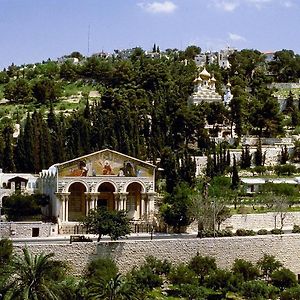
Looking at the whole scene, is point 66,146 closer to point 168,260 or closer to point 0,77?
point 168,260

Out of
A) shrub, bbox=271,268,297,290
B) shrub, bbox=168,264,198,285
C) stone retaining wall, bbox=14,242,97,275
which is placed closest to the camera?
stone retaining wall, bbox=14,242,97,275

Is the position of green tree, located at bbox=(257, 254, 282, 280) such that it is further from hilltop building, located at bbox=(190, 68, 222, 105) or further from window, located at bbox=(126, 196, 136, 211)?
hilltop building, located at bbox=(190, 68, 222, 105)

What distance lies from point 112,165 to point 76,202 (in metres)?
3.12

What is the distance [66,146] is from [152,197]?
374 inches

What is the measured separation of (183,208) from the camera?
38250 millimetres

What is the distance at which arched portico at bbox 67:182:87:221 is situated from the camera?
42.2 meters

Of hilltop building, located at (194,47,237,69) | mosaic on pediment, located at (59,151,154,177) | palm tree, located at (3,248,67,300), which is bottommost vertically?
palm tree, located at (3,248,67,300)

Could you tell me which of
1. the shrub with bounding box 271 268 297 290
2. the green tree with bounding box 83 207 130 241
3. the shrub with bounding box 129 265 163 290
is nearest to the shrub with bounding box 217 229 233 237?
the shrub with bounding box 271 268 297 290

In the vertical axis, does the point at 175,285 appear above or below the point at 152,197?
below

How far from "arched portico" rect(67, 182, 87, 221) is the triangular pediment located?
1.08 metres

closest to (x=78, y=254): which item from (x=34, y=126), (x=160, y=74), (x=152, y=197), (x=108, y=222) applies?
(x=108, y=222)

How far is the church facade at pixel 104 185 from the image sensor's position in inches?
1633

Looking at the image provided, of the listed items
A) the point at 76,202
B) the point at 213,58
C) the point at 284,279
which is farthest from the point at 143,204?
the point at 213,58

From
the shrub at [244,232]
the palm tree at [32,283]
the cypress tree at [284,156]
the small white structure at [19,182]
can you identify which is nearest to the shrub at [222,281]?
the shrub at [244,232]
